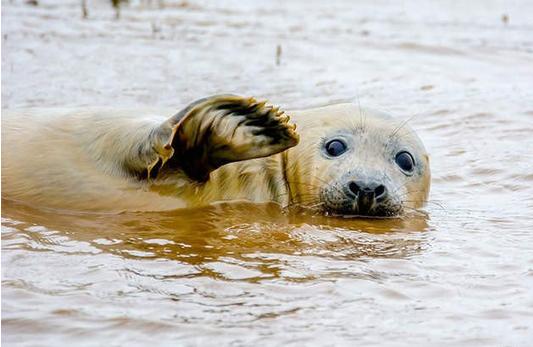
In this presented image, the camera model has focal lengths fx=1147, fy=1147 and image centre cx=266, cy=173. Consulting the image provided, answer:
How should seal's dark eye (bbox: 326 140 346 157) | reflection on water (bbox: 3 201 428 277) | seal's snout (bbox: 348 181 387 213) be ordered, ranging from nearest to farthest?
1. reflection on water (bbox: 3 201 428 277)
2. seal's snout (bbox: 348 181 387 213)
3. seal's dark eye (bbox: 326 140 346 157)

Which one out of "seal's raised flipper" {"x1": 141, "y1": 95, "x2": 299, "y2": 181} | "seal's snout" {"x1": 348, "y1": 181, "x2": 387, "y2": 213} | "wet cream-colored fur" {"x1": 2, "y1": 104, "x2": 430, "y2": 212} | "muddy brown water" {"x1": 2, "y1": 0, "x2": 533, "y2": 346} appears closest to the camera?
"muddy brown water" {"x1": 2, "y1": 0, "x2": 533, "y2": 346}

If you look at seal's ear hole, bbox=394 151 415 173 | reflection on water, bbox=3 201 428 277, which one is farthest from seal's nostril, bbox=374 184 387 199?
seal's ear hole, bbox=394 151 415 173

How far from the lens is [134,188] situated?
550cm

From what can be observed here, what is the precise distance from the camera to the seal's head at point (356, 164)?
564cm

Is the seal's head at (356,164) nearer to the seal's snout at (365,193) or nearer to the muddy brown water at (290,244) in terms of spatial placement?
the seal's snout at (365,193)

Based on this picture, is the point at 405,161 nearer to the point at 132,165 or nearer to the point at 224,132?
the point at 224,132

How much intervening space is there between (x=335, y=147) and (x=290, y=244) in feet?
3.32

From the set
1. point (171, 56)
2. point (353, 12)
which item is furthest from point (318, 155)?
point (353, 12)

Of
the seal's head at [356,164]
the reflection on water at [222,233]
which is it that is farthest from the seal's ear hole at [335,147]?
the reflection on water at [222,233]

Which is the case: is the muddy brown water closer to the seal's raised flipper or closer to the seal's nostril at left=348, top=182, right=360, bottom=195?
the seal's nostril at left=348, top=182, right=360, bottom=195

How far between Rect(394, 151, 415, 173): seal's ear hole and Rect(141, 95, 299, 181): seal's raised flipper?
0.82 metres

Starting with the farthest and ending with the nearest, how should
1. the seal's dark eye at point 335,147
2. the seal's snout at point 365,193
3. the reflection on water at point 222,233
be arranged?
the seal's dark eye at point 335,147 → the seal's snout at point 365,193 → the reflection on water at point 222,233

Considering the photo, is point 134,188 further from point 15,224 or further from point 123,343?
point 123,343

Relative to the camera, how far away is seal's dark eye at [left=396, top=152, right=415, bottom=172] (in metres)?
5.93
